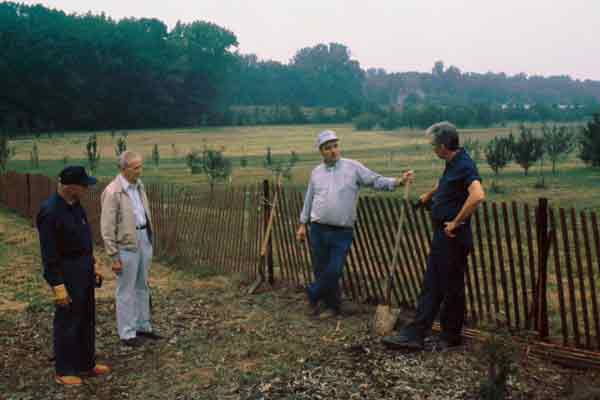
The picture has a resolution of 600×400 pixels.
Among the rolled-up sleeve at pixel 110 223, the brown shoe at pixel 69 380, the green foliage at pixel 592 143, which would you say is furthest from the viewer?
the green foliage at pixel 592 143

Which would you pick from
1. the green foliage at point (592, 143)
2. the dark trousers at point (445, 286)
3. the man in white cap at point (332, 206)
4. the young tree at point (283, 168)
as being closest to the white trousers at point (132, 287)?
the man in white cap at point (332, 206)

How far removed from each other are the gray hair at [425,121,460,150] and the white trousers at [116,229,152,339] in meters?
2.63

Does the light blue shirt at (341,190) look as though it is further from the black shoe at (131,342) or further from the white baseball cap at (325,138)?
the black shoe at (131,342)

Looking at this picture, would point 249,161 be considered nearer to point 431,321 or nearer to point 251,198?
point 251,198

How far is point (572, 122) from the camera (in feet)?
206

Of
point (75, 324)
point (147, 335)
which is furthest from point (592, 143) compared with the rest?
point (75, 324)

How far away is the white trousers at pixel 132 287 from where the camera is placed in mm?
5203

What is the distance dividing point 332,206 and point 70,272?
226 cm

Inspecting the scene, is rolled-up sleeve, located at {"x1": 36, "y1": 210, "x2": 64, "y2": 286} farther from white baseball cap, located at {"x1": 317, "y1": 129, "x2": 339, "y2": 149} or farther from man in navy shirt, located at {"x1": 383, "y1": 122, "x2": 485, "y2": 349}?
man in navy shirt, located at {"x1": 383, "y1": 122, "x2": 485, "y2": 349}

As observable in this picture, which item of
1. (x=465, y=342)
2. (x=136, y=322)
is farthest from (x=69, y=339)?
(x=465, y=342)

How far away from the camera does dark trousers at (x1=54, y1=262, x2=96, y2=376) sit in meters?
4.42

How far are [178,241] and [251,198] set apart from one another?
2.10 m

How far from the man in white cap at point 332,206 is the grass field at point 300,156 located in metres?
11.7

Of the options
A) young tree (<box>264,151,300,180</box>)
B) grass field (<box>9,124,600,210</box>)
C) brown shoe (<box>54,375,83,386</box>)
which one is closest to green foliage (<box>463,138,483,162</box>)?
grass field (<box>9,124,600,210</box>)
